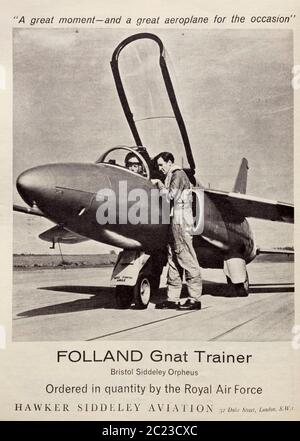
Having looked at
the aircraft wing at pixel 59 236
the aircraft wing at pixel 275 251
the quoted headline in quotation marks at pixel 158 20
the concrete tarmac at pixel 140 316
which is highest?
the quoted headline in quotation marks at pixel 158 20

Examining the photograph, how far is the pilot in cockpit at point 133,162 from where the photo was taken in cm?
177

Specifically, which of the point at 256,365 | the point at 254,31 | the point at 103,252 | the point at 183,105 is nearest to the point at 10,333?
the point at 103,252

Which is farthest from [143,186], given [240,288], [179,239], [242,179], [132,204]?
[240,288]

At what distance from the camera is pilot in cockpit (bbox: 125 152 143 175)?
5.80 ft

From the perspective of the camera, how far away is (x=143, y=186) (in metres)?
1.74

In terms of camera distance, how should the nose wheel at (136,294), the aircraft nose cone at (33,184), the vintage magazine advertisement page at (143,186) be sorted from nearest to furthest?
1. the aircraft nose cone at (33,184)
2. the vintage magazine advertisement page at (143,186)
3. the nose wheel at (136,294)

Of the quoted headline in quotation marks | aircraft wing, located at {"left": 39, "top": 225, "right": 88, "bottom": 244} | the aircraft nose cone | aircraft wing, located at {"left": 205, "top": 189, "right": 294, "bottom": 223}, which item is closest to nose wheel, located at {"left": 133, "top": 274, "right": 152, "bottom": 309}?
aircraft wing, located at {"left": 39, "top": 225, "right": 88, "bottom": 244}

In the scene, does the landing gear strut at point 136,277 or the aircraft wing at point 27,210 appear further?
the landing gear strut at point 136,277

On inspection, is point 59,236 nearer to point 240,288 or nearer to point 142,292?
point 142,292

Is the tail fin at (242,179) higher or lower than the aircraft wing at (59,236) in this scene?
higher

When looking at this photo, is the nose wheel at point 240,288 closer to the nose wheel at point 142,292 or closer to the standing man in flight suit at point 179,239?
the standing man in flight suit at point 179,239

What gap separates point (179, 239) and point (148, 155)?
0.29 m

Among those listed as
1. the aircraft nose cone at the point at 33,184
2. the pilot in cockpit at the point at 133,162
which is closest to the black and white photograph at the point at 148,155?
the pilot in cockpit at the point at 133,162

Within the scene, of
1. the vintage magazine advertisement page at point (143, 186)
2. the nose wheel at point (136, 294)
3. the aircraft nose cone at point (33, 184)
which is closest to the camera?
the aircraft nose cone at point (33, 184)
